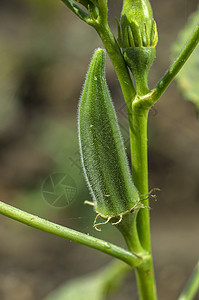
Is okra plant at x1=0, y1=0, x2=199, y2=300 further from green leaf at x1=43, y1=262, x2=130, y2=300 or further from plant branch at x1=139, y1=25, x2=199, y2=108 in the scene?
green leaf at x1=43, y1=262, x2=130, y2=300

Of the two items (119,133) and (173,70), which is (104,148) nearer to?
(119,133)

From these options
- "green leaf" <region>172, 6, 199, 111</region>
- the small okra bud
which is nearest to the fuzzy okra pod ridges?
the small okra bud

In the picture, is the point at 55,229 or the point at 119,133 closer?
the point at 55,229

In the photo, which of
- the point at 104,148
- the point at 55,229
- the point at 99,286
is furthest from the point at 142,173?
the point at 99,286

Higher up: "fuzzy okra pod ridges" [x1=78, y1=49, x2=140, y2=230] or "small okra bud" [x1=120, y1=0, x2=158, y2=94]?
"small okra bud" [x1=120, y1=0, x2=158, y2=94]

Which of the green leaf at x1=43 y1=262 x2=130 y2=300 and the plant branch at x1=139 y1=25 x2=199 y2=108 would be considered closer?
the plant branch at x1=139 y1=25 x2=199 y2=108

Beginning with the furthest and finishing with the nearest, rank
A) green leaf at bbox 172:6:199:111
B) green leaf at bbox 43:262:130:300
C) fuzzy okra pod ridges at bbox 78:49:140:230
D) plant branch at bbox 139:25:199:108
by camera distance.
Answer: green leaf at bbox 43:262:130:300 → green leaf at bbox 172:6:199:111 → fuzzy okra pod ridges at bbox 78:49:140:230 → plant branch at bbox 139:25:199:108

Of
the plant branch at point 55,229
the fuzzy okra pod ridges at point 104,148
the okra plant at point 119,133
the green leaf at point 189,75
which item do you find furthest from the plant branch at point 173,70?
the green leaf at point 189,75
